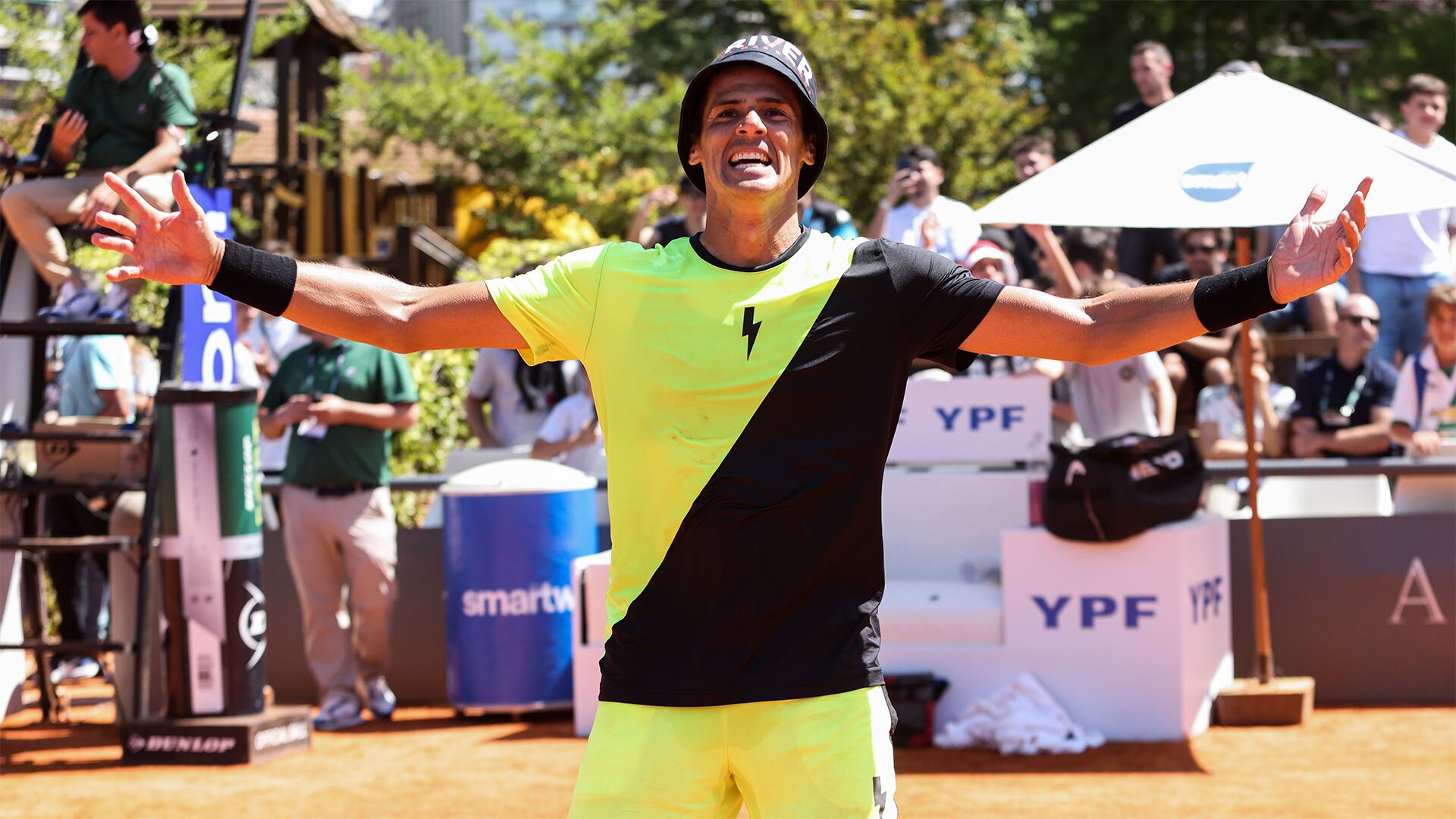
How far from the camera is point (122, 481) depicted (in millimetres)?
9070

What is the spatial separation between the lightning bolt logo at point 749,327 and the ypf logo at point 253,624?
18.6 ft

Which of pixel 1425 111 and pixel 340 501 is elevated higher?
pixel 1425 111

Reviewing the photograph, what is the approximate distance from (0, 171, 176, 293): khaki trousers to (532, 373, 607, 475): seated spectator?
2.75 metres

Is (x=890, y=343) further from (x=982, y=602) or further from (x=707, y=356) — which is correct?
(x=982, y=602)

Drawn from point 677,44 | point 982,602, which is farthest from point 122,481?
point 677,44

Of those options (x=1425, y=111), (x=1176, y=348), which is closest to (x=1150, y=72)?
(x=1425, y=111)

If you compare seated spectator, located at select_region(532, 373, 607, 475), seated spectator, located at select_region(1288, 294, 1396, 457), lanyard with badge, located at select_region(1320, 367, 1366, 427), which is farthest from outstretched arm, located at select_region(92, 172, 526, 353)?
lanyard with badge, located at select_region(1320, 367, 1366, 427)

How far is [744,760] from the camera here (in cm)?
366

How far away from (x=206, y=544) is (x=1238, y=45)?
90.1ft

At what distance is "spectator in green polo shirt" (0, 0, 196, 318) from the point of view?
9.06m

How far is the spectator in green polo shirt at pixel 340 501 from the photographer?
9.70 metres

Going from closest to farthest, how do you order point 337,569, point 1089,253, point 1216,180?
point 1216,180 → point 337,569 → point 1089,253

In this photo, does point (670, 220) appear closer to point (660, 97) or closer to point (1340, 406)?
point (1340, 406)

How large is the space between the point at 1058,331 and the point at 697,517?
2.81ft
